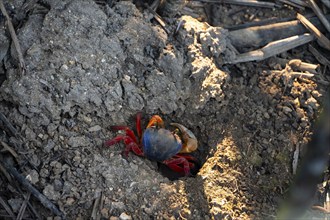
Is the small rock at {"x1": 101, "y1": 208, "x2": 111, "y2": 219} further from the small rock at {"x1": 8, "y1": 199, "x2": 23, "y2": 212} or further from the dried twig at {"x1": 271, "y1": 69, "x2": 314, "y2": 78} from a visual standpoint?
the dried twig at {"x1": 271, "y1": 69, "x2": 314, "y2": 78}

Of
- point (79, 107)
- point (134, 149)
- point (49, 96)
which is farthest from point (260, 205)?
point (49, 96)

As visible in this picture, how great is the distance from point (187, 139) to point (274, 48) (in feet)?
4.15

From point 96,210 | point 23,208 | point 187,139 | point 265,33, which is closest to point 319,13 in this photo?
point 265,33

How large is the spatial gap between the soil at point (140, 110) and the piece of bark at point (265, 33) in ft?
0.65

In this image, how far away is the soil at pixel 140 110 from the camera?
341 centimetres

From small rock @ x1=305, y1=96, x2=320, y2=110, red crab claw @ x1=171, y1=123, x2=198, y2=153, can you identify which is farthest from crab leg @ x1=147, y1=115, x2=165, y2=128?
small rock @ x1=305, y1=96, x2=320, y2=110

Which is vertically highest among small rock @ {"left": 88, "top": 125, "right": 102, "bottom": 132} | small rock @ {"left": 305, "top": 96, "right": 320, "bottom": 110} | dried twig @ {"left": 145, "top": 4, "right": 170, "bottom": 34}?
dried twig @ {"left": 145, "top": 4, "right": 170, "bottom": 34}

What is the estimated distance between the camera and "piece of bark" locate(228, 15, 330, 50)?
14.3 ft

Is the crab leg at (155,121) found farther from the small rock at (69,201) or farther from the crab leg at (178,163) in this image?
the small rock at (69,201)

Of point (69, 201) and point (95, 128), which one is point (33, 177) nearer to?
point (69, 201)

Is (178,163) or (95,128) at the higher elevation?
(95,128)

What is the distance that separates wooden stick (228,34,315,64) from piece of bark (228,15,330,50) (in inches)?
3.2

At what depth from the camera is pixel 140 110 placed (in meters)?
3.83

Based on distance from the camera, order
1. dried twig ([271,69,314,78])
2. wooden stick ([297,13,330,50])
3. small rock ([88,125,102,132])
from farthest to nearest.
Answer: wooden stick ([297,13,330,50]) < dried twig ([271,69,314,78]) < small rock ([88,125,102,132])
